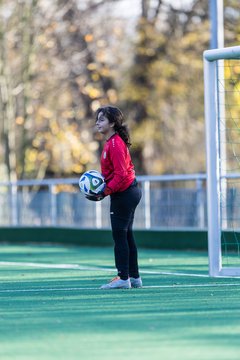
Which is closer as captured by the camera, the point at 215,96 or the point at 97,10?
the point at 215,96

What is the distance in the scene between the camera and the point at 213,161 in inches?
518

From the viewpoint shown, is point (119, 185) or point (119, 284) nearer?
point (119, 185)

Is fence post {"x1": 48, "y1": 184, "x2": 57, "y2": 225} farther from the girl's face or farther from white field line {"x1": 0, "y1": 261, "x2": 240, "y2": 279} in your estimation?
the girl's face

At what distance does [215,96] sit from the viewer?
43.5 feet

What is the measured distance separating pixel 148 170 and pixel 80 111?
3.82 metres

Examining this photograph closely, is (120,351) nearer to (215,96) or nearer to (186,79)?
(215,96)

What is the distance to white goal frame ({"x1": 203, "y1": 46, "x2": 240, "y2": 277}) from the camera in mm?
13008

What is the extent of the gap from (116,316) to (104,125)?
298 centimetres

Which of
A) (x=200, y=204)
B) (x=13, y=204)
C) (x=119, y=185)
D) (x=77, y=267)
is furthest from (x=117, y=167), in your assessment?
(x=13, y=204)

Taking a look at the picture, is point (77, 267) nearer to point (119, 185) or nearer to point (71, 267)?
point (71, 267)

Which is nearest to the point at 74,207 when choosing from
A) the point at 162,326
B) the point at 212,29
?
the point at 212,29

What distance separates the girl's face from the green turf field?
5.06 ft

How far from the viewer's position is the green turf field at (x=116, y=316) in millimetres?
7121

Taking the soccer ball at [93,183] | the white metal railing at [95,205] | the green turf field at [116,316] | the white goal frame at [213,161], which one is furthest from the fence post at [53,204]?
the soccer ball at [93,183]
